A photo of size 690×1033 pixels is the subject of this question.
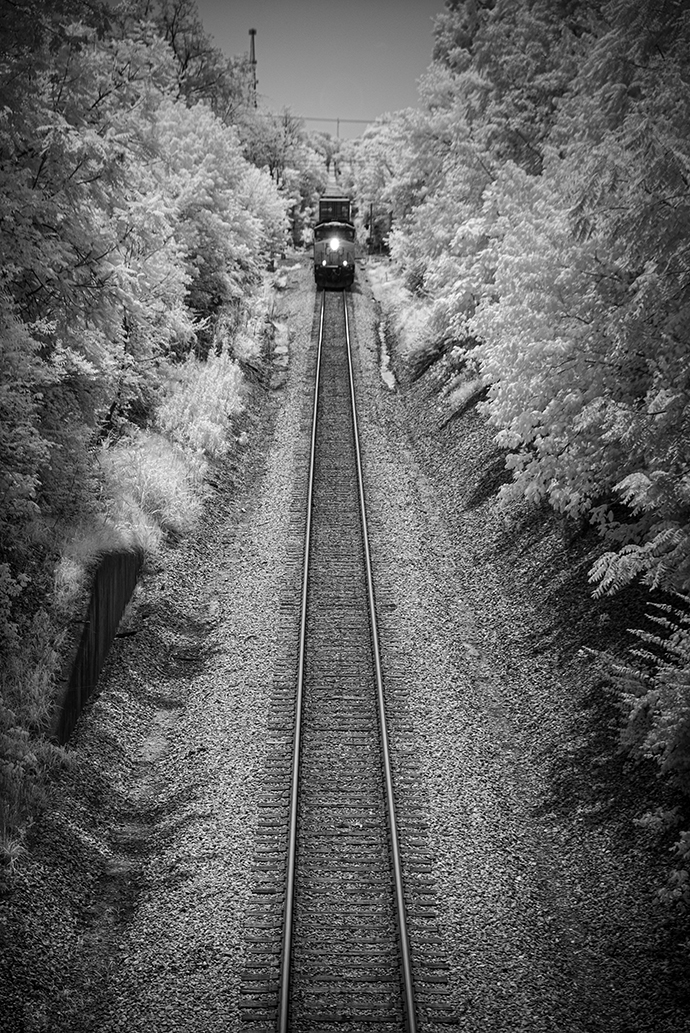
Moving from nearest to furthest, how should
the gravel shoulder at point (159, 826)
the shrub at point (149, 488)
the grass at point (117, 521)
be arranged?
the gravel shoulder at point (159, 826)
the grass at point (117, 521)
the shrub at point (149, 488)

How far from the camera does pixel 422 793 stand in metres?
9.48

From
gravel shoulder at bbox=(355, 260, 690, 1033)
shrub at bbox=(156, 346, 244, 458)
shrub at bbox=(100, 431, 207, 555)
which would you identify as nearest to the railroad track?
→ gravel shoulder at bbox=(355, 260, 690, 1033)

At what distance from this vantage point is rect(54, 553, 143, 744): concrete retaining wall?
33.7ft

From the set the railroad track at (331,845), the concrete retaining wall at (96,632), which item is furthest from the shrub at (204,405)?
the concrete retaining wall at (96,632)

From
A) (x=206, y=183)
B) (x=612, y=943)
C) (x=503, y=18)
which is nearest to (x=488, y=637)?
(x=612, y=943)

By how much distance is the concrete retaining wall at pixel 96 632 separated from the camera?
1026 cm

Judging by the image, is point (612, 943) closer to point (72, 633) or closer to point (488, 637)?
point (488, 637)

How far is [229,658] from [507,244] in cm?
813

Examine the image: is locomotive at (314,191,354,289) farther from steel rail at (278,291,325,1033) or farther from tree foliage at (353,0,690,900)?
steel rail at (278,291,325,1033)

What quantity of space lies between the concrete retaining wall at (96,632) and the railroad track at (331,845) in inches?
103

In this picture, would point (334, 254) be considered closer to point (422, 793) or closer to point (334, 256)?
point (334, 256)

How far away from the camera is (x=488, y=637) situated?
43.8 ft

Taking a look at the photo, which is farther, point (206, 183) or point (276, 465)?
point (206, 183)

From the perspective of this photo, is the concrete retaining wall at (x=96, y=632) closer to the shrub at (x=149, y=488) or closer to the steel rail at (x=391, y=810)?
the shrub at (x=149, y=488)
